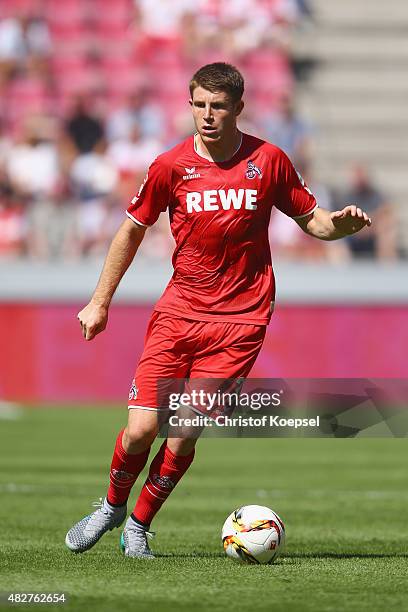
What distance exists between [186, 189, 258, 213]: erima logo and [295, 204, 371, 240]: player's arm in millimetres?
449

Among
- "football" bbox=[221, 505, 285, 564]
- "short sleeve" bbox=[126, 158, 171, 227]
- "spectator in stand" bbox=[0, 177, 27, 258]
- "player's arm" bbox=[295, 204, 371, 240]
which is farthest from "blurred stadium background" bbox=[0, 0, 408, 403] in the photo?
"football" bbox=[221, 505, 285, 564]

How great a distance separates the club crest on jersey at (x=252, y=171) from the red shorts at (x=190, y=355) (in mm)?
734

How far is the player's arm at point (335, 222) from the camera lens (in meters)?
6.51

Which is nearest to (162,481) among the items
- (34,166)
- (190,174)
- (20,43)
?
(190,174)

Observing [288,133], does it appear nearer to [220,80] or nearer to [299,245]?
[299,245]

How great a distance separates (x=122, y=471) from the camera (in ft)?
22.1

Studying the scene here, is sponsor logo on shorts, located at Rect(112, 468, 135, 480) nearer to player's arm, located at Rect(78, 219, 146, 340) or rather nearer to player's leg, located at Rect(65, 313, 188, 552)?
player's leg, located at Rect(65, 313, 188, 552)

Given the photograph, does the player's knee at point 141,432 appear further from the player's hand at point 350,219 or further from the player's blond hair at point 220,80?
the player's blond hair at point 220,80

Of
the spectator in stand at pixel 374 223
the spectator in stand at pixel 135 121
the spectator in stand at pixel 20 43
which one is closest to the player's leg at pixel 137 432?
the spectator in stand at pixel 374 223

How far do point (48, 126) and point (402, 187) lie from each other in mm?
5857

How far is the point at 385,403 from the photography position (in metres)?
6.59

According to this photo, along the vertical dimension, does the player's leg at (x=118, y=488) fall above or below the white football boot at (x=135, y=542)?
above

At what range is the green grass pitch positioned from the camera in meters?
5.49

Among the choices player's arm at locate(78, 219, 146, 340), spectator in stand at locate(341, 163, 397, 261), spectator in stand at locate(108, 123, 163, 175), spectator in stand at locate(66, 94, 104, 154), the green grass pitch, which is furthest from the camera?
spectator in stand at locate(66, 94, 104, 154)
